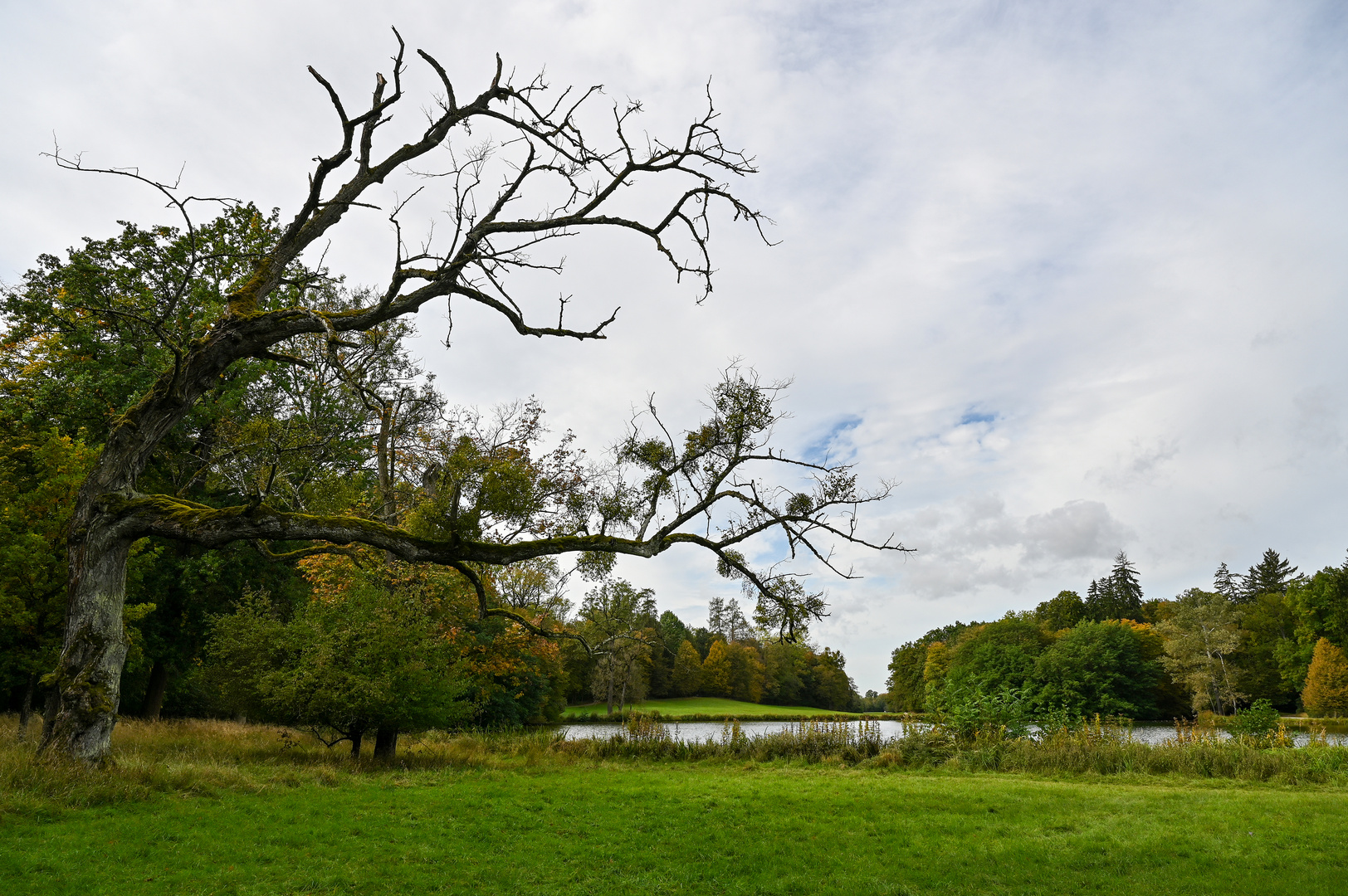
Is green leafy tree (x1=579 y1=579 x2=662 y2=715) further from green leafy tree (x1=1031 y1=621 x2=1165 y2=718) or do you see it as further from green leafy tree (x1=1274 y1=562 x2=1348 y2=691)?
green leafy tree (x1=1274 y1=562 x2=1348 y2=691)

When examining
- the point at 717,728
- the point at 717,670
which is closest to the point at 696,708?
the point at 717,670

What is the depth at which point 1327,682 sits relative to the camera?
143 feet

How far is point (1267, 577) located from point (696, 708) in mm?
75117

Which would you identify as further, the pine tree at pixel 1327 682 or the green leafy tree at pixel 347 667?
the pine tree at pixel 1327 682

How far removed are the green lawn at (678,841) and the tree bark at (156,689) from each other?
13.7 metres

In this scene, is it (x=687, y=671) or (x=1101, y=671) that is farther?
(x=687, y=671)

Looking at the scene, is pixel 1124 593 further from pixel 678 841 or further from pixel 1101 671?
pixel 678 841

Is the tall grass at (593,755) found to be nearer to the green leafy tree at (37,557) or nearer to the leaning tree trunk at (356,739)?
the leaning tree trunk at (356,739)

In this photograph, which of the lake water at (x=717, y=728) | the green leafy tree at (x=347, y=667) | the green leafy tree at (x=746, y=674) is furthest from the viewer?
the green leafy tree at (x=746, y=674)

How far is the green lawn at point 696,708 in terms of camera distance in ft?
172

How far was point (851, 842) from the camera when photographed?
8.87 m

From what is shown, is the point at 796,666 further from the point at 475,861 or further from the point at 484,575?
the point at 475,861

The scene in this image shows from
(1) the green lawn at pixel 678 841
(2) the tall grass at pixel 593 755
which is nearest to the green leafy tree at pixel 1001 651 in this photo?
(2) the tall grass at pixel 593 755

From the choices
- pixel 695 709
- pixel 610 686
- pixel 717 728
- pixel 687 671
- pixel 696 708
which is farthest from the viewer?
pixel 687 671
